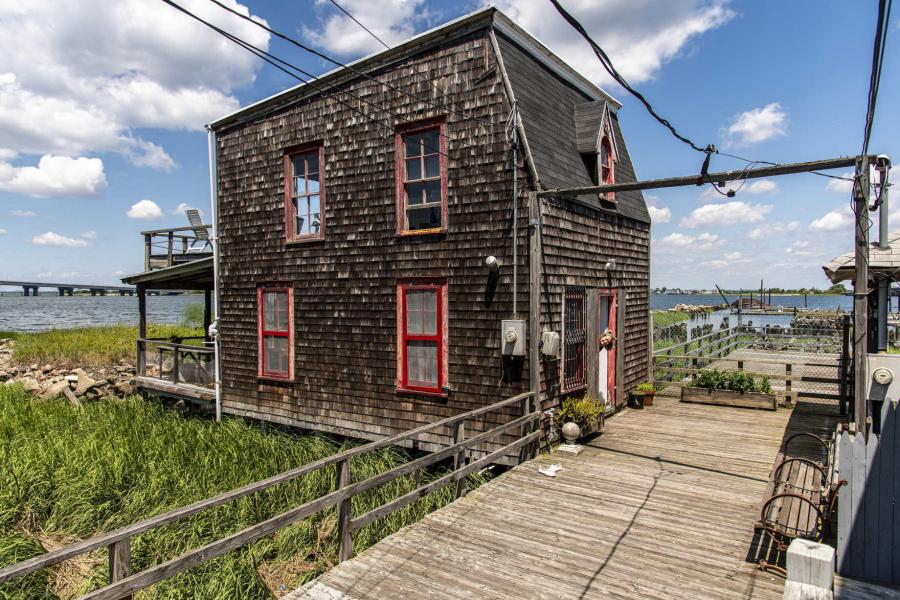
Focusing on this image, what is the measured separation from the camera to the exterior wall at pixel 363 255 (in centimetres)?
893

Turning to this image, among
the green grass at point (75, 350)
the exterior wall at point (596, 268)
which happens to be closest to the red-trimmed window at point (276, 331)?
the exterior wall at point (596, 268)

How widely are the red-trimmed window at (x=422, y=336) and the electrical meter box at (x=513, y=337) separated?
1.23m

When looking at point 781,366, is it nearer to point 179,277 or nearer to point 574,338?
point 574,338

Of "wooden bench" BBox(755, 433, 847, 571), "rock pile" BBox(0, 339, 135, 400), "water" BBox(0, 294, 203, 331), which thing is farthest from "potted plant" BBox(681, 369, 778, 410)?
"water" BBox(0, 294, 203, 331)

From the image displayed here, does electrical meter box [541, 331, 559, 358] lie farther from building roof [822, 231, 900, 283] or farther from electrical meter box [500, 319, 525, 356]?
building roof [822, 231, 900, 283]

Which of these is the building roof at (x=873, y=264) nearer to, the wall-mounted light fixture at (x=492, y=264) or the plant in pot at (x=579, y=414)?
the plant in pot at (x=579, y=414)

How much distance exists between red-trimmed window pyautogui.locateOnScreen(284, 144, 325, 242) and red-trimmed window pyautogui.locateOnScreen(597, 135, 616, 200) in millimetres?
5627

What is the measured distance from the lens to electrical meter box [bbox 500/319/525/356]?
8.40m

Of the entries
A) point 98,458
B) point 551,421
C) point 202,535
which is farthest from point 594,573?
point 98,458

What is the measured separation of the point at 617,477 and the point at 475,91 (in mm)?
6299

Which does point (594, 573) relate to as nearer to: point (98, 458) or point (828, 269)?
point (828, 269)

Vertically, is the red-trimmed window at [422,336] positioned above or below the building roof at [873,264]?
below

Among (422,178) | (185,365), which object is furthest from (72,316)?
(422,178)

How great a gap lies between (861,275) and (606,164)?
615cm
